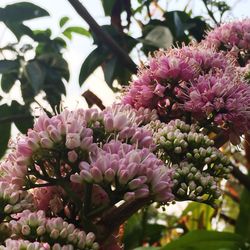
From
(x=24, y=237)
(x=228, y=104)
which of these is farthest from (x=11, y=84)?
(x=24, y=237)

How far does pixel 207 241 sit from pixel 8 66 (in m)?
0.58

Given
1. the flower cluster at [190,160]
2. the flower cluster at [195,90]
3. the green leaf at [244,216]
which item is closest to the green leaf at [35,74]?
the flower cluster at [195,90]

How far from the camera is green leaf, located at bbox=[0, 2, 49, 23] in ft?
4.49

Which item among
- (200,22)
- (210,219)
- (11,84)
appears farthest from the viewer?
(210,219)

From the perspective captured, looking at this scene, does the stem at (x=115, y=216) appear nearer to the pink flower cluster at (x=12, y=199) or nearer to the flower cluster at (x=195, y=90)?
the pink flower cluster at (x=12, y=199)

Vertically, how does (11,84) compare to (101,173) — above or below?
above

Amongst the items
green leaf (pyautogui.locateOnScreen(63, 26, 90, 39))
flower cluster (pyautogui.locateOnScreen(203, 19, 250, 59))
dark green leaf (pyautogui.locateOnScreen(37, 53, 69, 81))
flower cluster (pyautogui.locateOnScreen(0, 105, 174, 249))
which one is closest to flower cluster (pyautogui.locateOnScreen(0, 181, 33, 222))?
flower cluster (pyautogui.locateOnScreen(0, 105, 174, 249))

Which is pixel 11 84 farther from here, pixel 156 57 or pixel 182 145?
Result: pixel 182 145

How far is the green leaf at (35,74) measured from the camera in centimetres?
128

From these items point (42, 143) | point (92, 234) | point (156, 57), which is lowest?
point (92, 234)

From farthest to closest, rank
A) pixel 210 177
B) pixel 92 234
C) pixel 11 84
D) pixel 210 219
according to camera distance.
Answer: pixel 210 219, pixel 11 84, pixel 210 177, pixel 92 234

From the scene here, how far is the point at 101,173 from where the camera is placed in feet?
2.02

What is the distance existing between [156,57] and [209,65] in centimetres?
8

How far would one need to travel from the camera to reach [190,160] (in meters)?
0.74
